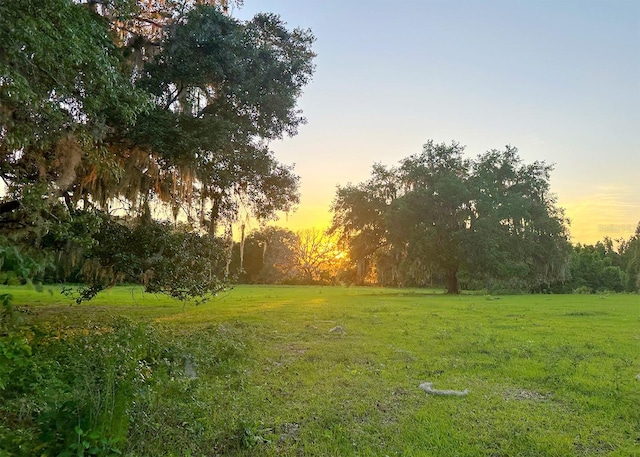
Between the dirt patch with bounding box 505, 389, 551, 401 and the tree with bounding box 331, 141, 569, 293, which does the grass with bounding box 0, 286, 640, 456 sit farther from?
the tree with bounding box 331, 141, 569, 293

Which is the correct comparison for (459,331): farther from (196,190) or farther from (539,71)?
(539,71)

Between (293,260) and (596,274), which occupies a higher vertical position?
(293,260)

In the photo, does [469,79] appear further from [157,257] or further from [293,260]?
[293,260]

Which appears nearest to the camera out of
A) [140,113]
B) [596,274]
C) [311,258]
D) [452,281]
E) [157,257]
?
[140,113]

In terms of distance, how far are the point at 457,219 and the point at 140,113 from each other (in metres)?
26.8

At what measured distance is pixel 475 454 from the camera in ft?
12.0

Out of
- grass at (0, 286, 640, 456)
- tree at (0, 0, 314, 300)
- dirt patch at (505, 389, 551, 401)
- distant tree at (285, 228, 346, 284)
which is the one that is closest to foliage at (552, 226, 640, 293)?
distant tree at (285, 228, 346, 284)

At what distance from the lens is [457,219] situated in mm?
30844

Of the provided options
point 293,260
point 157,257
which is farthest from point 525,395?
point 293,260

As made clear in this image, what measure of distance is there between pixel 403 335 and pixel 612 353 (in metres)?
4.38

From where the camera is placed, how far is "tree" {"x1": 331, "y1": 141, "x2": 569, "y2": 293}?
97.2 feet

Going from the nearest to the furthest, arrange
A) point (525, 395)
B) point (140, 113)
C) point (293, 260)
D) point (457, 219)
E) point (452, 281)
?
point (525, 395), point (140, 113), point (457, 219), point (452, 281), point (293, 260)

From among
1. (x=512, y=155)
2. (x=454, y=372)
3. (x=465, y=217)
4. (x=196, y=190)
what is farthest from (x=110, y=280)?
(x=512, y=155)

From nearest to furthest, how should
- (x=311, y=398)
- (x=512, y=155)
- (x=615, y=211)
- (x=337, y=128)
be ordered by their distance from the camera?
(x=311, y=398)
(x=337, y=128)
(x=615, y=211)
(x=512, y=155)
